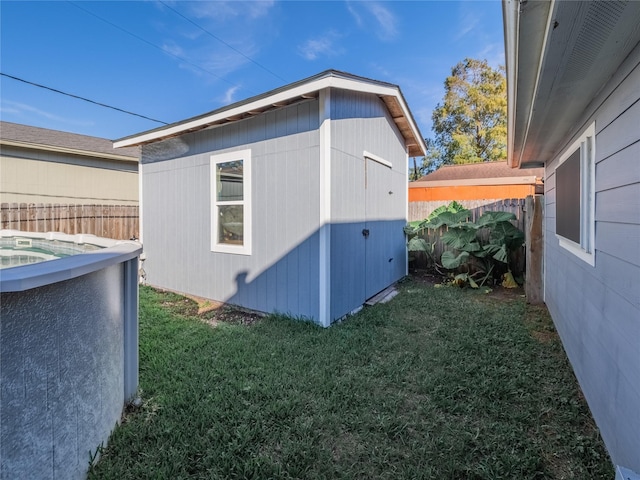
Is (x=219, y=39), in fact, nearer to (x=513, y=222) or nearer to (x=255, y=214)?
(x=255, y=214)

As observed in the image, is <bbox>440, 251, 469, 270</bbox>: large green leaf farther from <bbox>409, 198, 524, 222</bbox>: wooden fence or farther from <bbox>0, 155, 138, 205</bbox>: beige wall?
<bbox>0, 155, 138, 205</bbox>: beige wall

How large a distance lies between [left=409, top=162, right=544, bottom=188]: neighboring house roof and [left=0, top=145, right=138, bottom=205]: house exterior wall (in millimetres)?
11221

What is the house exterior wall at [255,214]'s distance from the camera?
4.22 meters

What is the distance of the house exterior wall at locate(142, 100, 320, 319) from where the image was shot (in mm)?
4219

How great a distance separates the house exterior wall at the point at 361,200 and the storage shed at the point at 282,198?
28mm

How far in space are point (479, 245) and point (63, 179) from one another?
11.8 m

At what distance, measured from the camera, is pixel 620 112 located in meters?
1.82

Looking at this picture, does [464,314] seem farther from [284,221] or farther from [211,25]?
[211,25]

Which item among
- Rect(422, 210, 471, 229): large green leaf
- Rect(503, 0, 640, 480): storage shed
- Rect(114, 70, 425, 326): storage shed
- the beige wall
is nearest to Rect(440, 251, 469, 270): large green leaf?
Rect(422, 210, 471, 229): large green leaf

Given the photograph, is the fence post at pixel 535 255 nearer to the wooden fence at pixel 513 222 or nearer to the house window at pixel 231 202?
the wooden fence at pixel 513 222

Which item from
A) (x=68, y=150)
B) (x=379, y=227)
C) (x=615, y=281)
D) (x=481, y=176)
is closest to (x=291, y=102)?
(x=379, y=227)

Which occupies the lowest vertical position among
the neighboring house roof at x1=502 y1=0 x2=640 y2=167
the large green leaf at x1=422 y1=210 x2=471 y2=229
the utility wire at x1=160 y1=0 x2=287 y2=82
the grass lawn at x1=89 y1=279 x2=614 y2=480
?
the grass lawn at x1=89 y1=279 x2=614 y2=480

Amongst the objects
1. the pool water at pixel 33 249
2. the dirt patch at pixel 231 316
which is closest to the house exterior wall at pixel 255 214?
the dirt patch at pixel 231 316

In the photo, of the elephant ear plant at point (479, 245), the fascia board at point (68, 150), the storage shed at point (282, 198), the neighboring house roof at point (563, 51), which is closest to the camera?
the neighboring house roof at point (563, 51)
